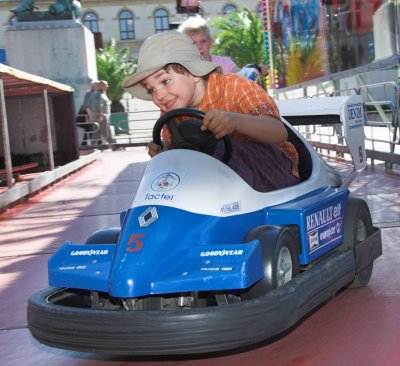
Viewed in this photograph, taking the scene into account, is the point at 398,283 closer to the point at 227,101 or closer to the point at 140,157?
the point at 227,101

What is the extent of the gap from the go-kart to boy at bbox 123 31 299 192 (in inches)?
4.3

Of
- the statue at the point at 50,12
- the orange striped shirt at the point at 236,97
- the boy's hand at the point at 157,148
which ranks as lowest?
the boy's hand at the point at 157,148

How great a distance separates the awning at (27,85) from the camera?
945 centimetres

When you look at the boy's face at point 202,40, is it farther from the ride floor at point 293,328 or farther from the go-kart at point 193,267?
the go-kart at point 193,267

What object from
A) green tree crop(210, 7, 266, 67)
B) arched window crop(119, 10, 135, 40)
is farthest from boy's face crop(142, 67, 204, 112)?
arched window crop(119, 10, 135, 40)

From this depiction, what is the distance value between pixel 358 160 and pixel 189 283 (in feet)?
6.74

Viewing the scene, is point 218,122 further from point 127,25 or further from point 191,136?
point 127,25

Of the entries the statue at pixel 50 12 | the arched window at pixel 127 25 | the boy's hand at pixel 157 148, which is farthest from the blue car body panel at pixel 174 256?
the arched window at pixel 127 25

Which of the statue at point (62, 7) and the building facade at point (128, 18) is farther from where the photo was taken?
the building facade at point (128, 18)

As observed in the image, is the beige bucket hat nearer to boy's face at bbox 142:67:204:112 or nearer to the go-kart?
boy's face at bbox 142:67:204:112

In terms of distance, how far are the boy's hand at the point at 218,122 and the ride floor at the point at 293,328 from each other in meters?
0.79

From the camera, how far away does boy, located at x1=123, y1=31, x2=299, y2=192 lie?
3.17 metres

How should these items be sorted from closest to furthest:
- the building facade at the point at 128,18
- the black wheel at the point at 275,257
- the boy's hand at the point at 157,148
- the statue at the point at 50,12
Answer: the black wheel at the point at 275,257
the boy's hand at the point at 157,148
the statue at the point at 50,12
the building facade at the point at 128,18

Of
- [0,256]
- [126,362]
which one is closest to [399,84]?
[0,256]
